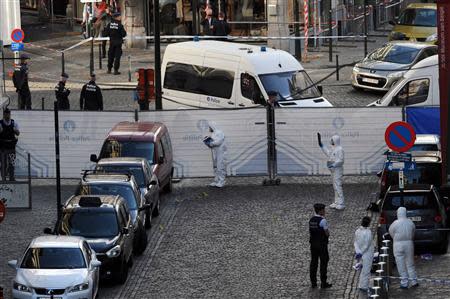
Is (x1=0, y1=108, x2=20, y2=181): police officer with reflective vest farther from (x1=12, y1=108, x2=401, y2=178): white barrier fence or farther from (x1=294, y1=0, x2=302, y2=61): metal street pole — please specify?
(x1=294, y1=0, x2=302, y2=61): metal street pole

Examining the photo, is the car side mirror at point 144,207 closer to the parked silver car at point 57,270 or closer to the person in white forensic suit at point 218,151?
the parked silver car at point 57,270

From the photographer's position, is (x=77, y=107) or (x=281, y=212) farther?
(x=77, y=107)

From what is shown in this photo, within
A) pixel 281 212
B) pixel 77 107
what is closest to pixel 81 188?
pixel 281 212

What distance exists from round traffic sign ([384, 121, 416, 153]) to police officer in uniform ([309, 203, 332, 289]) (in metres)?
3.56

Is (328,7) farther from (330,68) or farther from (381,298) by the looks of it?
(381,298)

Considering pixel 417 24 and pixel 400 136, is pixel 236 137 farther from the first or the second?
pixel 417 24

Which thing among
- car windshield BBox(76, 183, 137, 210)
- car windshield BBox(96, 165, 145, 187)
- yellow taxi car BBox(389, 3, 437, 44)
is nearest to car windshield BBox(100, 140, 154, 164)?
car windshield BBox(96, 165, 145, 187)

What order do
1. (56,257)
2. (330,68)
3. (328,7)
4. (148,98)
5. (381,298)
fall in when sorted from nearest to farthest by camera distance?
(381,298) < (56,257) < (148,98) < (330,68) < (328,7)

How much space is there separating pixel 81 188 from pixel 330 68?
72.1 feet

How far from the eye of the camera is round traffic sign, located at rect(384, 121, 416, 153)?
1098 inches

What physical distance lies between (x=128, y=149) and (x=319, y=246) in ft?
27.0

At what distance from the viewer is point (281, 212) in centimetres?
3080

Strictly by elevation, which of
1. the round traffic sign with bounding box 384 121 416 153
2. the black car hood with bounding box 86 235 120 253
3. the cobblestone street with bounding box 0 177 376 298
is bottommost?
the cobblestone street with bounding box 0 177 376 298

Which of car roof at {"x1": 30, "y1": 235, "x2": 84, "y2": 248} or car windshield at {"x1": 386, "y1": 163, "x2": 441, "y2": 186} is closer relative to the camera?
car roof at {"x1": 30, "y1": 235, "x2": 84, "y2": 248}
